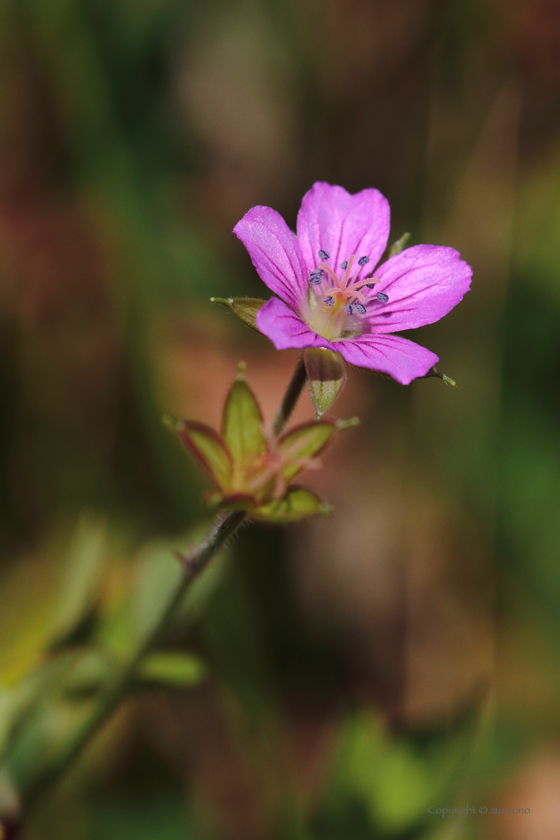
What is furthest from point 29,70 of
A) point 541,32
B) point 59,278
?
point 541,32

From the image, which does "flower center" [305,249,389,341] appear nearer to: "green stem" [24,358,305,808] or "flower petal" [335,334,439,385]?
"flower petal" [335,334,439,385]

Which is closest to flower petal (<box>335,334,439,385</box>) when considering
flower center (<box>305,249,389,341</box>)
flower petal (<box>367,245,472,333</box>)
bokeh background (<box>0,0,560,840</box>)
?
flower petal (<box>367,245,472,333</box>)

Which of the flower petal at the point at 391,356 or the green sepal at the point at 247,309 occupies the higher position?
the green sepal at the point at 247,309

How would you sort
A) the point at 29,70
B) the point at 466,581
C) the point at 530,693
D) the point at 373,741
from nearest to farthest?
the point at 373,741
the point at 530,693
the point at 466,581
the point at 29,70

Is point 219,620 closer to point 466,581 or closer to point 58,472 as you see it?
point 58,472

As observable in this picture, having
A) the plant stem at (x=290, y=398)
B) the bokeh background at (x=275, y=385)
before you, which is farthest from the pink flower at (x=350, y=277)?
the bokeh background at (x=275, y=385)

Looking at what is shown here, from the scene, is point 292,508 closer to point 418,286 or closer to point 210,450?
point 210,450

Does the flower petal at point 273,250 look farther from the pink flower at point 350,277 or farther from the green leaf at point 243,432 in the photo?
the green leaf at point 243,432

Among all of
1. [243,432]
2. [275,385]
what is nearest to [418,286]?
[243,432]
